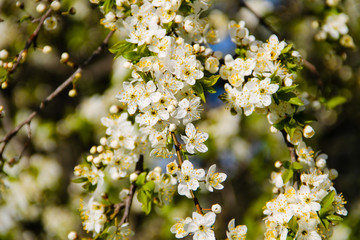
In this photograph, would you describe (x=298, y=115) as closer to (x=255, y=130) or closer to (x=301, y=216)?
(x=301, y=216)

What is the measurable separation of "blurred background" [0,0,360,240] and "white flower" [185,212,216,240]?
2.40 metres

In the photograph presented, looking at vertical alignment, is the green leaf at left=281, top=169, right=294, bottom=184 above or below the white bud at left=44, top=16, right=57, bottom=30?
below

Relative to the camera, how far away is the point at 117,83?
410 cm

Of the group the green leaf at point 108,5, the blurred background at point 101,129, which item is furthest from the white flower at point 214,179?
the blurred background at point 101,129

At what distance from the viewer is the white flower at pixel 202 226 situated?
1.57 meters

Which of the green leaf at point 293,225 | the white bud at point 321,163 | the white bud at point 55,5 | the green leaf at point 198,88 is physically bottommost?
the white bud at point 321,163

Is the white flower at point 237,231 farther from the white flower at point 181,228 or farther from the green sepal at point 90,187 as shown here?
the green sepal at point 90,187

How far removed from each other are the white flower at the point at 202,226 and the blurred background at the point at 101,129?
2.40 meters

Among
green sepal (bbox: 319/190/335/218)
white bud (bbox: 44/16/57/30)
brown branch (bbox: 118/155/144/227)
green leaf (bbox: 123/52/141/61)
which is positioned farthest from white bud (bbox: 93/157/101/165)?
green sepal (bbox: 319/190/335/218)

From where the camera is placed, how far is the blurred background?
4344mm

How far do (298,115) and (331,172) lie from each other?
34cm

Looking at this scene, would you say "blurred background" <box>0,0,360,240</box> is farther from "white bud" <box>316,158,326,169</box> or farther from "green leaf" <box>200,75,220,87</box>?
"green leaf" <box>200,75,220,87</box>

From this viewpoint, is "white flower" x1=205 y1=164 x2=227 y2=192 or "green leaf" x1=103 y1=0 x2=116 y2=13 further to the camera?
"green leaf" x1=103 y1=0 x2=116 y2=13

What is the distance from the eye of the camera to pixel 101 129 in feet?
13.6
